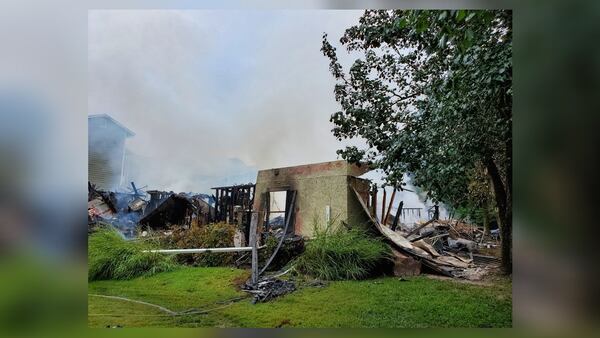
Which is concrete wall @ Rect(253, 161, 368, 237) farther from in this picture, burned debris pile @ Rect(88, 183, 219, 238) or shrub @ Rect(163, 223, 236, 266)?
burned debris pile @ Rect(88, 183, 219, 238)

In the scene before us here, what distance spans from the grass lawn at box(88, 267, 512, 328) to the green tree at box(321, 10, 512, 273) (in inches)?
17.9

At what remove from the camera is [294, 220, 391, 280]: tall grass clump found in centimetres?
322

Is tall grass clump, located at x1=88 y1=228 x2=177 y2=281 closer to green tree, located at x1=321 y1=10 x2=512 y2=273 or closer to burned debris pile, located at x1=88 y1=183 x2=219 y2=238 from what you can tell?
burned debris pile, located at x1=88 y1=183 x2=219 y2=238

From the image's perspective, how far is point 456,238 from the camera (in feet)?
10.5

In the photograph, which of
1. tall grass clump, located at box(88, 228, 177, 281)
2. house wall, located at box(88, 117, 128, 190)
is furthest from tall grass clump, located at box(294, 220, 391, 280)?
house wall, located at box(88, 117, 128, 190)

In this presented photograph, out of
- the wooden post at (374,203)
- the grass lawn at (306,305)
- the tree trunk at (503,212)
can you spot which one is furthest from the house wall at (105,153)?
the tree trunk at (503,212)

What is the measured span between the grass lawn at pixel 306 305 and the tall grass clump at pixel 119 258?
0.07 m

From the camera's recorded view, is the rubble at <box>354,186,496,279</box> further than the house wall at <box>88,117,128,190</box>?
Yes

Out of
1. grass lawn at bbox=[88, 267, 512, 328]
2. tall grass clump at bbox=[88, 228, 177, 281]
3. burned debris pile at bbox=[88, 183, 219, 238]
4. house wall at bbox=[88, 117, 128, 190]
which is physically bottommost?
grass lawn at bbox=[88, 267, 512, 328]

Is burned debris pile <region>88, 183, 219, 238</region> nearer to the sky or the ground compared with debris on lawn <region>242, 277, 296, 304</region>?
nearer to the sky

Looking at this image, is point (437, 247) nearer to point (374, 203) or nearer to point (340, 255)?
point (374, 203)

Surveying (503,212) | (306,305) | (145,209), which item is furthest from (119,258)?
(503,212)
